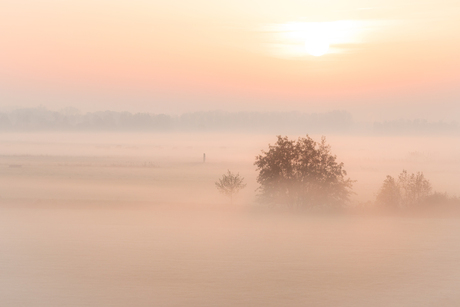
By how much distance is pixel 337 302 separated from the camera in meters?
20.2

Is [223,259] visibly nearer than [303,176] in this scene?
Yes

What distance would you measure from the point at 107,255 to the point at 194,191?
54.5 m

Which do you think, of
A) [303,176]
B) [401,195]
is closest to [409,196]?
[401,195]

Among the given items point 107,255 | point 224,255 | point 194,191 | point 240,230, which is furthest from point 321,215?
point 194,191

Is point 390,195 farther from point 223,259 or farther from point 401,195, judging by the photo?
point 223,259

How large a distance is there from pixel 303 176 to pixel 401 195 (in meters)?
13.2

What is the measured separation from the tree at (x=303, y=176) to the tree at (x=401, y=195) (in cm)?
630

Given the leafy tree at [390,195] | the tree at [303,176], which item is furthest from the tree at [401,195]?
the tree at [303,176]

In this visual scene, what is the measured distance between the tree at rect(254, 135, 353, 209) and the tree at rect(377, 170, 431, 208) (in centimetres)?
630

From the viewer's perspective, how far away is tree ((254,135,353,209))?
49.7 m

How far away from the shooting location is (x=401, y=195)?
55.9 meters

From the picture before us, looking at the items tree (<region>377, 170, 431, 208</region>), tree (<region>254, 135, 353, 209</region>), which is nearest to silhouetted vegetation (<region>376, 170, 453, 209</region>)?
tree (<region>377, 170, 431, 208</region>)

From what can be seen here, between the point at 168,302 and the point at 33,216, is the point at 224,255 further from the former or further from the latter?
the point at 33,216

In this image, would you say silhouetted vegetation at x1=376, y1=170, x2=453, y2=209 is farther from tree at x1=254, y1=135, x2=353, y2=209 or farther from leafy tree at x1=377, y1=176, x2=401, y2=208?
tree at x1=254, y1=135, x2=353, y2=209
